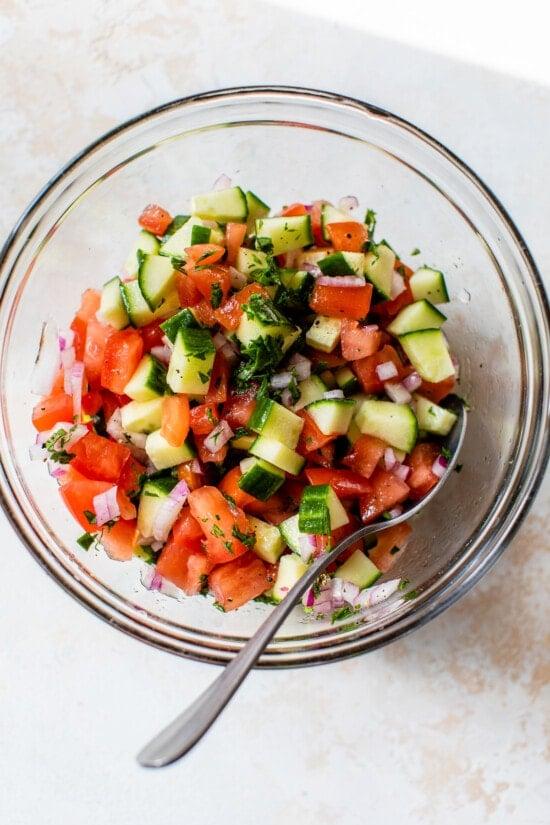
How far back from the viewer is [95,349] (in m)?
1.93

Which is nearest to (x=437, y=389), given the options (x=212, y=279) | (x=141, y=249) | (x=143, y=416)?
(x=212, y=279)

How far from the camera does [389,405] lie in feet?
6.01

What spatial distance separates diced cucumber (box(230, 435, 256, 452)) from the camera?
5.95 ft

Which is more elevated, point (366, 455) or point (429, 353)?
point (429, 353)

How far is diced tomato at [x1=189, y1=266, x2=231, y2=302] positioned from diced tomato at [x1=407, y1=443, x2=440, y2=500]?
594mm

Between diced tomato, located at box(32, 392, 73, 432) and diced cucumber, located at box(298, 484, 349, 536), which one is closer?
diced cucumber, located at box(298, 484, 349, 536)

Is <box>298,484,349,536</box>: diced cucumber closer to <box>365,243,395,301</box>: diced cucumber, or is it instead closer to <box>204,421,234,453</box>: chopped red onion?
<box>204,421,234,453</box>: chopped red onion

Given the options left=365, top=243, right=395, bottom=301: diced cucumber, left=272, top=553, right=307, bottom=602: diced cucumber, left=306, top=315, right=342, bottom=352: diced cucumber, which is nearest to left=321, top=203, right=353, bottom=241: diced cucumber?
left=365, top=243, right=395, bottom=301: diced cucumber

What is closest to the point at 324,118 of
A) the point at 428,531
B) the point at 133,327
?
the point at 133,327

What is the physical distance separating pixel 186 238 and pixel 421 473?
791 mm

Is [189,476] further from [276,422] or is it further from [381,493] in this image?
[381,493]

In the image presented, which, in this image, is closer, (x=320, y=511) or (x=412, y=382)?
(x=320, y=511)

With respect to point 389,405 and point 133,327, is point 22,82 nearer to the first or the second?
point 133,327

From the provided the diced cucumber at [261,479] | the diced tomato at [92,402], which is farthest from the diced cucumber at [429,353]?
the diced tomato at [92,402]
